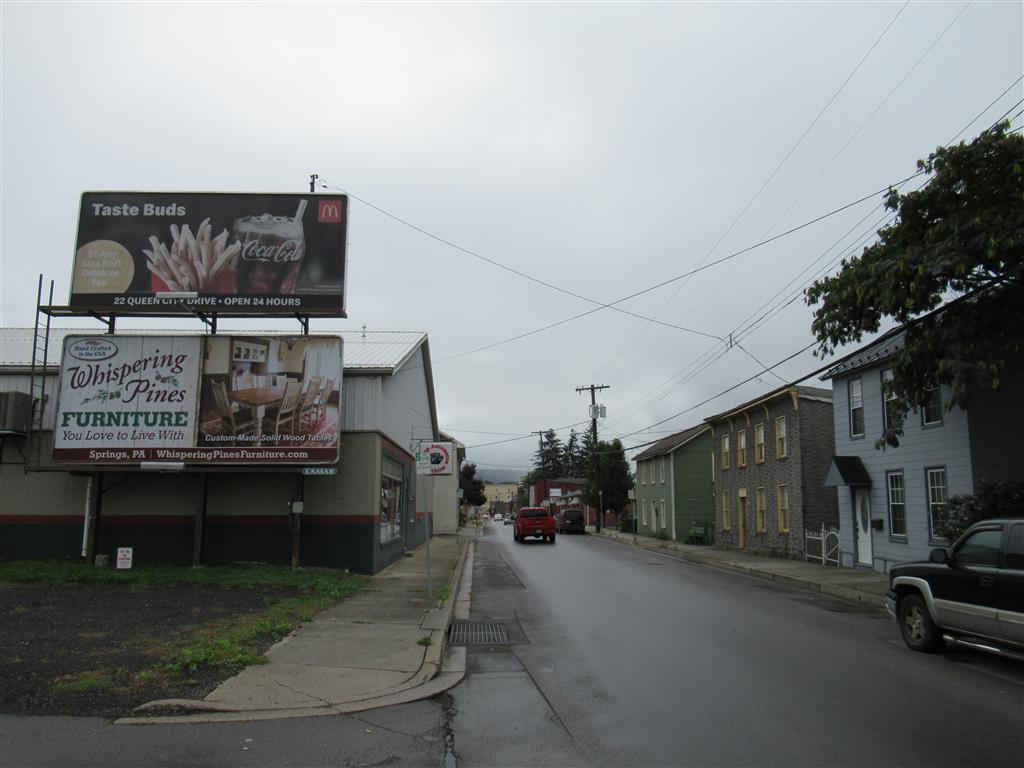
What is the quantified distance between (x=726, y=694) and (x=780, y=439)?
2178 cm

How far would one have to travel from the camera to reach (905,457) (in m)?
18.9

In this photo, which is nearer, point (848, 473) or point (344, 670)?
point (344, 670)

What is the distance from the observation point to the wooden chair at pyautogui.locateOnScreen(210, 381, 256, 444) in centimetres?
1680

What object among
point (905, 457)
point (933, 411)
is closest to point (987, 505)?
point (933, 411)

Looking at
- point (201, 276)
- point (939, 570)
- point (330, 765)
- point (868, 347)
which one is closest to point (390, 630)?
point (330, 765)

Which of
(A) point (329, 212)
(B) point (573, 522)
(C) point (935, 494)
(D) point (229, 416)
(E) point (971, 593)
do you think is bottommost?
(B) point (573, 522)

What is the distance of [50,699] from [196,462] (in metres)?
10.4

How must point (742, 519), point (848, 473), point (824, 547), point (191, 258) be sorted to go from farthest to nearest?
point (742, 519), point (824, 547), point (848, 473), point (191, 258)

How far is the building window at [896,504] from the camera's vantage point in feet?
62.5

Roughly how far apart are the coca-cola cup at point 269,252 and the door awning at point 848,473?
15.5 meters

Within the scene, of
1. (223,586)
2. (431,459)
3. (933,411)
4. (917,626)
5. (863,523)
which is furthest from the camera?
(863,523)

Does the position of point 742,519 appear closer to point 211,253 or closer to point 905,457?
point 905,457

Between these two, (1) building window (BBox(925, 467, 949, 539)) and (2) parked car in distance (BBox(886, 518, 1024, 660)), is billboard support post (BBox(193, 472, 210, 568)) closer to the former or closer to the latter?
(2) parked car in distance (BBox(886, 518, 1024, 660))

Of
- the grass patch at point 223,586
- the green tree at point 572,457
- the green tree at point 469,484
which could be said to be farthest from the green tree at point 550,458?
the grass patch at point 223,586
